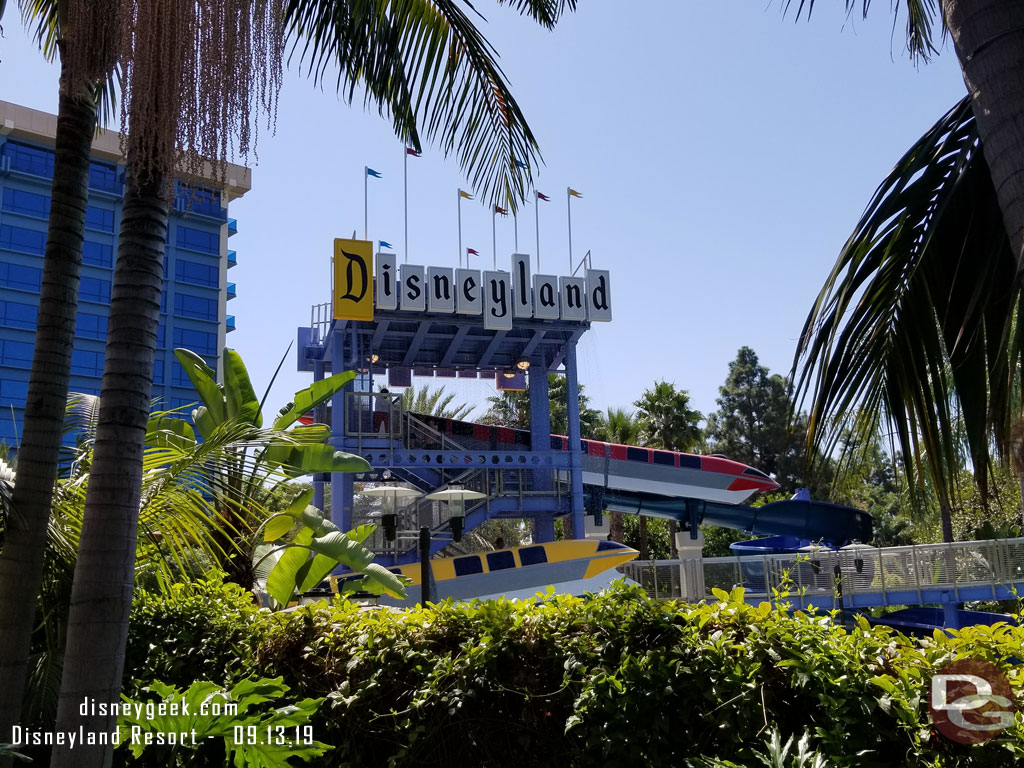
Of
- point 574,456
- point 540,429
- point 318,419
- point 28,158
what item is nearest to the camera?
point 574,456

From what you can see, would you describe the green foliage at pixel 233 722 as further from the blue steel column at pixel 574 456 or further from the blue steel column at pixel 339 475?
the blue steel column at pixel 574 456

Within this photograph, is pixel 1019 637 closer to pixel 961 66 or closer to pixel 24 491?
pixel 961 66

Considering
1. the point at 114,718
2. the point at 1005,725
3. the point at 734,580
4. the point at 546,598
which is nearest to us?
the point at 1005,725

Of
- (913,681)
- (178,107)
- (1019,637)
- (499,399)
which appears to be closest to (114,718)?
(178,107)

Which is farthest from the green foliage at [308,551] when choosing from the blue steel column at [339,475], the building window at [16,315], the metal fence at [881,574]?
the building window at [16,315]

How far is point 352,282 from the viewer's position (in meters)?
25.6

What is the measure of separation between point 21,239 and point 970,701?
5440cm

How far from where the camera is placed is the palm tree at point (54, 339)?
4.21 metres

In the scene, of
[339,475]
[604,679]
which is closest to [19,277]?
[339,475]

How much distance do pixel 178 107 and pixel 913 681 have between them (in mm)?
3678

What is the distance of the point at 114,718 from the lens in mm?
3906

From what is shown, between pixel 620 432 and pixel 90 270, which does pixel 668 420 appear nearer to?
pixel 620 432

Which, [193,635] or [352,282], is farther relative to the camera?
[352,282]

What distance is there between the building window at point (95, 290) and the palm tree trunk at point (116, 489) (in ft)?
162
